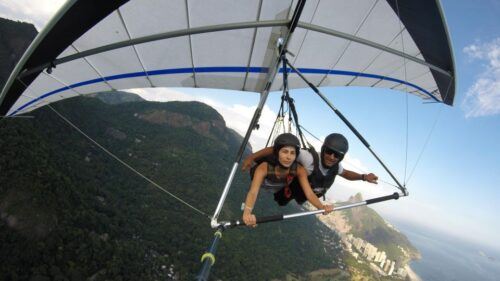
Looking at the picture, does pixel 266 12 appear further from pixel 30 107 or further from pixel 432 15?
pixel 30 107

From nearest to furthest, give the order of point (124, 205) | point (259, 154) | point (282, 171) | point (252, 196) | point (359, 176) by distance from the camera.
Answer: point (252, 196) < point (282, 171) < point (259, 154) < point (359, 176) < point (124, 205)

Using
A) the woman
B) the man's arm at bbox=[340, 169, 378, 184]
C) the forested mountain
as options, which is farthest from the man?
Answer: the forested mountain

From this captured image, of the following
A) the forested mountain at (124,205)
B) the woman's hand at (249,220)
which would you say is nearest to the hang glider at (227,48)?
the woman's hand at (249,220)

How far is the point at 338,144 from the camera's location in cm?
451

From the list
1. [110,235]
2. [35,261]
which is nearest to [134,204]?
[110,235]

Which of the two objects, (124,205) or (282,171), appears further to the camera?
(124,205)

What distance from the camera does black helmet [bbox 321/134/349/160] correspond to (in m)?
4.49

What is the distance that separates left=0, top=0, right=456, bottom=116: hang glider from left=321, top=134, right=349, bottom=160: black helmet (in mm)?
1397

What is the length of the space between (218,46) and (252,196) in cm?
246

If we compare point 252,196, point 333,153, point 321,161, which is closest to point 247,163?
point 252,196

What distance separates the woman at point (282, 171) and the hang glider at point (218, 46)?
5.04ft

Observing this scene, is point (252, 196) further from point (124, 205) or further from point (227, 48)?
point (124, 205)

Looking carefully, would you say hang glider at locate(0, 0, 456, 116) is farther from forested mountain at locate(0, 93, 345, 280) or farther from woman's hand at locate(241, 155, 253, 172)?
forested mountain at locate(0, 93, 345, 280)

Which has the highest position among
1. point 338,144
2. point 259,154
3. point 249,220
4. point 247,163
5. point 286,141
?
point 338,144
